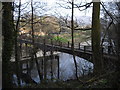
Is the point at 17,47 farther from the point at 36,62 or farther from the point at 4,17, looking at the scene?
the point at 4,17

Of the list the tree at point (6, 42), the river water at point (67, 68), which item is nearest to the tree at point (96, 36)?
the river water at point (67, 68)

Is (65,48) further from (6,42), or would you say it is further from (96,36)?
(6,42)

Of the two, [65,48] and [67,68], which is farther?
[65,48]

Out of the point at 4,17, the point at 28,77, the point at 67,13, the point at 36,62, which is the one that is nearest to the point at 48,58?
the point at 36,62

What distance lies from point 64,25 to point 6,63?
1331 millimetres

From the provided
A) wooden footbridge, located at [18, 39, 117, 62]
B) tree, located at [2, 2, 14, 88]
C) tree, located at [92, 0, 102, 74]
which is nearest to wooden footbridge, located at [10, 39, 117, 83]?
wooden footbridge, located at [18, 39, 117, 62]

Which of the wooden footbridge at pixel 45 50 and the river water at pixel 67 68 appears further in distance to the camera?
the wooden footbridge at pixel 45 50

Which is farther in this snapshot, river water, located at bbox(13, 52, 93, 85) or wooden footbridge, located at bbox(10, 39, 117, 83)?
wooden footbridge, located at bbox(10, 39, 117, 83)

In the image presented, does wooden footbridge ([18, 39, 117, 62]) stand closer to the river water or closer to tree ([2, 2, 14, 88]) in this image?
the river water

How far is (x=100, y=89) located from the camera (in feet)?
6.12

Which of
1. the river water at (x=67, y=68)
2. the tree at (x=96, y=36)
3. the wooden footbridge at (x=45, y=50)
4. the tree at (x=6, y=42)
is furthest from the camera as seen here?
the wooden footbridge at (x=45, y=50)

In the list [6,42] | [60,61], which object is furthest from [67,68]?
[6,42]

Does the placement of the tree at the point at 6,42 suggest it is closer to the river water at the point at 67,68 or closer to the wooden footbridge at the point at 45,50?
the river water at the point at 67,68

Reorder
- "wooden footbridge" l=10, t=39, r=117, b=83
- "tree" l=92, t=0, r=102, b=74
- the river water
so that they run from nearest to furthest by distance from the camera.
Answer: "tree" l=92, t=0, r=102, b=74
the river water
"wooden footbridge" l=10, t=39, r=117, b=83
